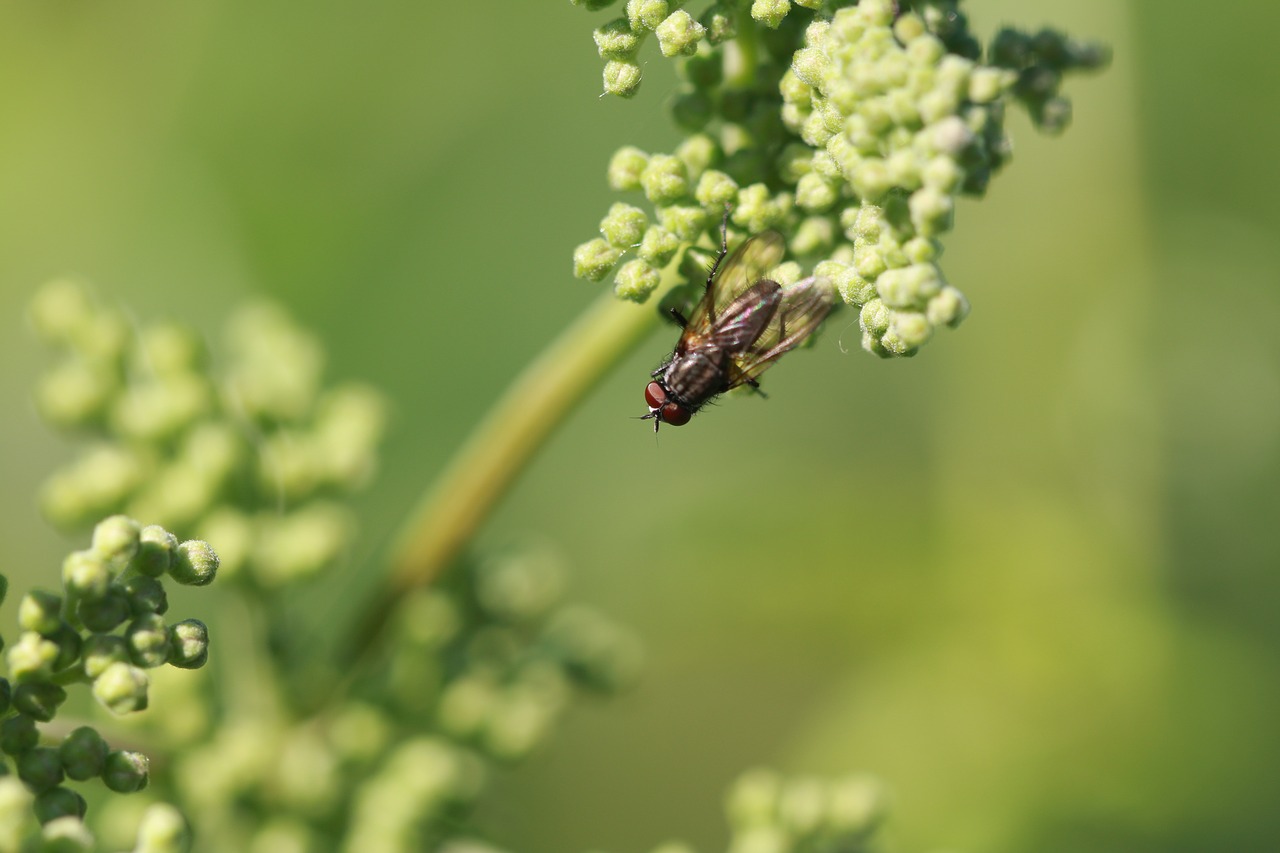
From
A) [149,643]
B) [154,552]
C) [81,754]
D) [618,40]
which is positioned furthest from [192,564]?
[618,40]

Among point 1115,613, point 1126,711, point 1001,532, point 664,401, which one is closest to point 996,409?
point 1001,532

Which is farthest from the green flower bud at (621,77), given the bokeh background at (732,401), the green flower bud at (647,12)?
the bokeh background at (732,401)

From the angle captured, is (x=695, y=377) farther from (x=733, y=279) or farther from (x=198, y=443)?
(x=198, y=443)

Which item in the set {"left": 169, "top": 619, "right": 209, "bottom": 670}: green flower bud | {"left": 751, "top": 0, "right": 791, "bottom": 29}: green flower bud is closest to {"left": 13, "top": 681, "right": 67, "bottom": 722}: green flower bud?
{"left": 169, "top": 619, "right": 209, "bottom": 670}: green flower bud

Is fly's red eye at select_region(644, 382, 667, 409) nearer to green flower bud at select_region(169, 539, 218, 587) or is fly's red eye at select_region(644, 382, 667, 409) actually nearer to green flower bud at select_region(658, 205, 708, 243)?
green flower bud at select_region(658, 205, 708, 243)

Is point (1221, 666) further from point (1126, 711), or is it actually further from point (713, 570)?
point (713, 570)
